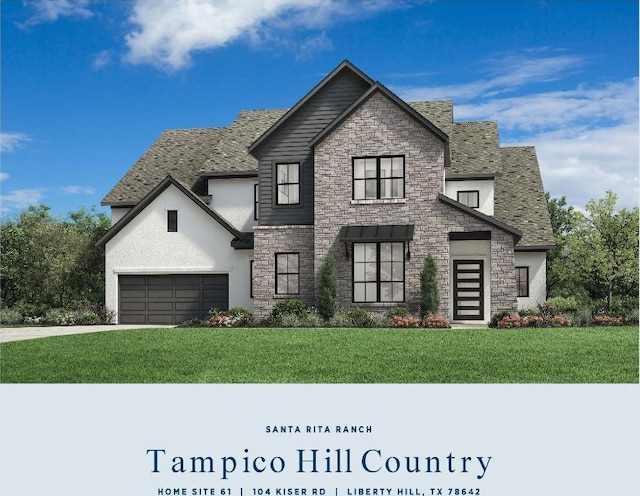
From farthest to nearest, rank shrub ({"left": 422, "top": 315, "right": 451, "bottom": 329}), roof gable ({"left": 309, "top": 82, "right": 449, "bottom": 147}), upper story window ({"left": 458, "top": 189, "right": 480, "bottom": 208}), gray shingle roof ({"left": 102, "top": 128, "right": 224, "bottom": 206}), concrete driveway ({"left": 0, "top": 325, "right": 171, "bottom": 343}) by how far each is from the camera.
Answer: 1. gray shingle roof ({"left": 102, "top": 128, "right": 224, "bottom": 206})
2. upper story window ({"left": 458, "top": 189, "right": 480, "bottom": 208})
3. roof gable ({"left": 309, "top": 82, "right": 449, "bottom": 147})
4. shrub ({"left": 422, "top": 315, "right": 451, "bottom": 329})
5. concrete driveway ({"left": 0, "top": 325, "right": 171, "bottom": 343})

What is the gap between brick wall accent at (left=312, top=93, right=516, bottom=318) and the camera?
24250mm

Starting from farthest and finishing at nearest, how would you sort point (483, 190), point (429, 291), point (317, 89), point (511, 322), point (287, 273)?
point (483, 190), point (287, 273), point (317, 89), point (429, 291), point (511, 322)

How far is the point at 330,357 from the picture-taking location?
15117 mm

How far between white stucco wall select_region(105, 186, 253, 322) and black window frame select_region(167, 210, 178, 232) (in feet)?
0.40

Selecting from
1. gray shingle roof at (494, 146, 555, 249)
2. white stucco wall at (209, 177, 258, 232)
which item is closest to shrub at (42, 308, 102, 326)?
white stucco wall at (209, 177, 258, 232)

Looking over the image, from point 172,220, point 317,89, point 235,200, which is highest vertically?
point 317,89

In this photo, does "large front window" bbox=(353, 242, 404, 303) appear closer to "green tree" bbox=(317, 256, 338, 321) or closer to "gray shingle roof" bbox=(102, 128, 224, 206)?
"green tree" bbox=(317, 256, 338, 321)

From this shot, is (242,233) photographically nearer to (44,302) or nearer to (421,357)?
(44,302)

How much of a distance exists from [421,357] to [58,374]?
285 inches

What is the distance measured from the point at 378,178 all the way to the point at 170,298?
31.2 feet

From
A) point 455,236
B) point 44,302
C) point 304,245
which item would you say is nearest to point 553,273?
point 455,236

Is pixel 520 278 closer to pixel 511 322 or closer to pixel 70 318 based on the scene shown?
pixel 511 322

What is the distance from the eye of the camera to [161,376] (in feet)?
43.2

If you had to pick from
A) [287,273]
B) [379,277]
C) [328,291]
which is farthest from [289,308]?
[379,277]
